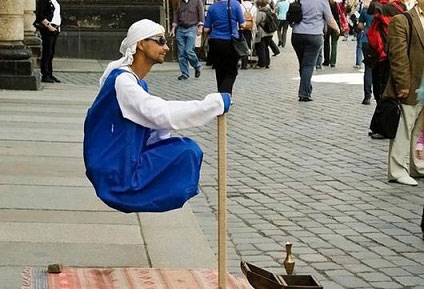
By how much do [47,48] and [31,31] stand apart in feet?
6.20

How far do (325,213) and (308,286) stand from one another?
316 cm

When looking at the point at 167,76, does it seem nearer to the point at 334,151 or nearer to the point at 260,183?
the point at 334,151

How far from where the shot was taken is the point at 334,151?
11.3m

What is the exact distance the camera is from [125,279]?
19.2 feet

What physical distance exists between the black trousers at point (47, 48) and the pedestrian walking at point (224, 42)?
3849 millimetres

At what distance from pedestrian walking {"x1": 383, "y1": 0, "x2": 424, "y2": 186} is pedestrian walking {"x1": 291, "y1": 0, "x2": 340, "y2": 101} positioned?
260 inches

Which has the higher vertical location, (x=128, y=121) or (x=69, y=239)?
(x=128, y=121)

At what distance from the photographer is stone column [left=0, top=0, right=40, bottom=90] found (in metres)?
16.8

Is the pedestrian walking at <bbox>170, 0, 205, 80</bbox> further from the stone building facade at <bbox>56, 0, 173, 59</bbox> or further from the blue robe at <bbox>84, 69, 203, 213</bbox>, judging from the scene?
the blue robe at <bbox>84, 69, 203, 213</bbox>

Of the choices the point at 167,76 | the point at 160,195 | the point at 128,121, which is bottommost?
the point at 167,76

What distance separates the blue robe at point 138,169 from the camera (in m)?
5.47

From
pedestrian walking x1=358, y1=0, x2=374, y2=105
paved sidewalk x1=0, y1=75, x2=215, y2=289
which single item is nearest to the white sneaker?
paved sidewalk x1=0, y1=75, x2=215, y2=289

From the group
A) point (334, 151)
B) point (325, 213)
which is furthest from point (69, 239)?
point (334, 151)

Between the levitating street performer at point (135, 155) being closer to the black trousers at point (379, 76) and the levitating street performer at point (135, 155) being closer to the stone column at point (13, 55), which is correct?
the black trousers at point (379, 76)
